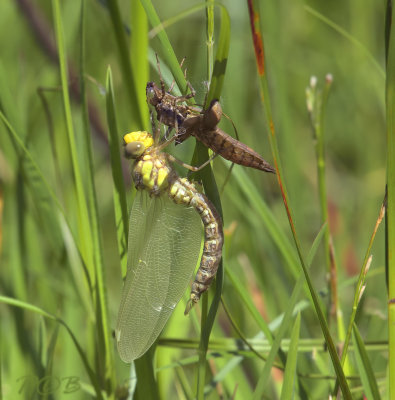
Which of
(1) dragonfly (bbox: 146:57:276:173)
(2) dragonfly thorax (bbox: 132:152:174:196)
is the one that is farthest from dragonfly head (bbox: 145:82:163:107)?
(2) dragonfly thorax (bbox: 132:152:174:196)

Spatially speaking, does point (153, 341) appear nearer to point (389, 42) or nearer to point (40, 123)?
point (389, 42)

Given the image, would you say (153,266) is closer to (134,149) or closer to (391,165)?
(134,149)

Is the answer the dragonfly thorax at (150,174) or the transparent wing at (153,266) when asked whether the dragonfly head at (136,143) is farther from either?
the transparent wing at (153,266)

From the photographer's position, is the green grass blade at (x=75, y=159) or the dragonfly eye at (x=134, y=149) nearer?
the green grass blade at (x=75, y=159)

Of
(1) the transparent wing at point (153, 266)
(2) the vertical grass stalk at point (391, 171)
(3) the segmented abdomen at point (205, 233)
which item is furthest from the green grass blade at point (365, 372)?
(1) the transparent wing at point (153, 266)

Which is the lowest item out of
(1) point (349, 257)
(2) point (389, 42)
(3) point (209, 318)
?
(1) point (349, 257)

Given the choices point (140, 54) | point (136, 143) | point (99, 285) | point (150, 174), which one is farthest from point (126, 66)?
point (99, 285)

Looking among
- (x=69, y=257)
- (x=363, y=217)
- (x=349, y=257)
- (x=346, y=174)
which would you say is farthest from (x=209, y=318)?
(x=346, y=174)
